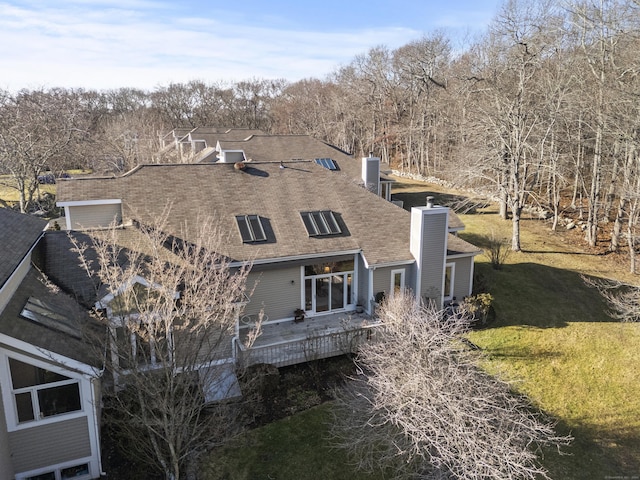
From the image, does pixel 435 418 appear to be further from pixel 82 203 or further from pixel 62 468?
pixel 82 203

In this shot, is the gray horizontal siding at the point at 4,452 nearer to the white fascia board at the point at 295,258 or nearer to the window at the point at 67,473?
the window at the point at 67,473

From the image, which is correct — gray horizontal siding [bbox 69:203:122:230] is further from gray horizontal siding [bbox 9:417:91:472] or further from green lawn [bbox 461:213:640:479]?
green lawn [bbox 461:213:640:479]

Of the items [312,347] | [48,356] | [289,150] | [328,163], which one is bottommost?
[312,347]

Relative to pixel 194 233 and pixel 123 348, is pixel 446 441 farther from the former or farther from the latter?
pixel 194 233

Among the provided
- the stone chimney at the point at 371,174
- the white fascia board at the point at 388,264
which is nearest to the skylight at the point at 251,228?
the white fascia board at the point at 388,264

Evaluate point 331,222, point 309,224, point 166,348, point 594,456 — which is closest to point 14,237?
point 166,348

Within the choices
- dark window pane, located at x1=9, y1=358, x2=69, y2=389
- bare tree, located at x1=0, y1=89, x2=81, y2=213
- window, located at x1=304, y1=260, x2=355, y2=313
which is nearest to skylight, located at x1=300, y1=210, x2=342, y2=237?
window, located at x1=304, y1=260, x2=355, y2=313
